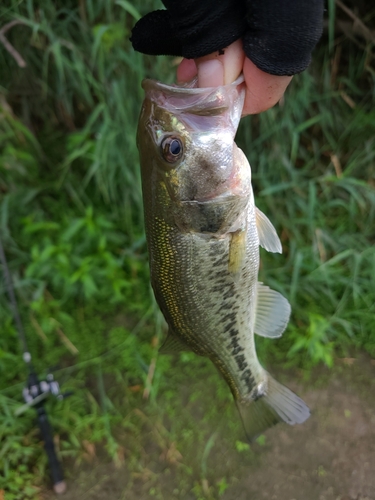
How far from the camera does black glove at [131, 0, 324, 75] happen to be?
86 cm

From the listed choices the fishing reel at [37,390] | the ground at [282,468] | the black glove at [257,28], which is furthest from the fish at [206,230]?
the fishing reel at [37,390]

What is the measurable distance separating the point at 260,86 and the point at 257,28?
14 cm

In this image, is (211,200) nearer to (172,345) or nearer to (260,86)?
(260,86)

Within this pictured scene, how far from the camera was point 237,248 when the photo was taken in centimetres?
120

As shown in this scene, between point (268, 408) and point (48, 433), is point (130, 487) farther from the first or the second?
point (268, 408)

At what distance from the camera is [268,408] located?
153 centimetres

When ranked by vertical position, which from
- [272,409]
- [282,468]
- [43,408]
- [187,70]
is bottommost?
[282,468]

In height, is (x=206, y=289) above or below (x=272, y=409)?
above

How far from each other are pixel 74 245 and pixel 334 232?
1.68 m

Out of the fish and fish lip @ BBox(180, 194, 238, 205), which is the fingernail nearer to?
the fish

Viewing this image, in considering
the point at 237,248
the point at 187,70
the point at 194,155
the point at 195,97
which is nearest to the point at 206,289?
the point at 237,248

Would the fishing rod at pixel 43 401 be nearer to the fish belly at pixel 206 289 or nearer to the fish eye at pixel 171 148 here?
the fish belly at pixel 206 289

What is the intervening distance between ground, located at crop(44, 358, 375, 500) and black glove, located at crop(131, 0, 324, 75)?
1.96 m

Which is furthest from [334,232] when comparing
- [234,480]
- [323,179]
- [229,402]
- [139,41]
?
[139,41]
